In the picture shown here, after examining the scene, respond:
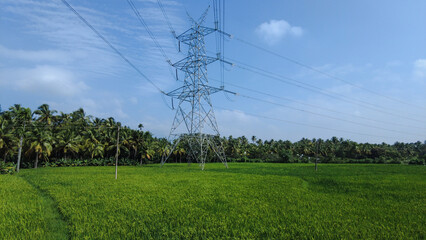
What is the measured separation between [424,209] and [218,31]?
86.3ft

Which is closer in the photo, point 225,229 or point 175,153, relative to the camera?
point 225,229

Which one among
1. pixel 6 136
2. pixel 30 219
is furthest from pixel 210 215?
pixel 6 136

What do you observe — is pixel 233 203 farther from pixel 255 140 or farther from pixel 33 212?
pixel 255 140

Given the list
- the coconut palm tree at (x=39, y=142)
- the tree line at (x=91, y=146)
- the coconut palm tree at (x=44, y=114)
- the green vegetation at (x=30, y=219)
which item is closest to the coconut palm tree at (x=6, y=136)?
the tree line at (x=91, y=146)

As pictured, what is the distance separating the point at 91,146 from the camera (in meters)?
53.8

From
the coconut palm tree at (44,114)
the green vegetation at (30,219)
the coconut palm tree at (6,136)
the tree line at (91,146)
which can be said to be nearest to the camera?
the green vegetation at (30,219)

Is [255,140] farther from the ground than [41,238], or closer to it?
farther from the ground

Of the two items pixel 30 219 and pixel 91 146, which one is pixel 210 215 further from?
pixel 91 146

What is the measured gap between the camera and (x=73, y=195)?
15.9 metres

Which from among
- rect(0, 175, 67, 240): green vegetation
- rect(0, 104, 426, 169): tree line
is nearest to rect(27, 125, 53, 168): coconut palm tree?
rect(0, 104, 426, 169): tree line

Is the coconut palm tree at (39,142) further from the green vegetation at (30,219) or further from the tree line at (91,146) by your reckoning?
the green vegetation at (30,219)

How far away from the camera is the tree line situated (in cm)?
3966

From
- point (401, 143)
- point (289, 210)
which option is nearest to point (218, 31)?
point (289, 210)

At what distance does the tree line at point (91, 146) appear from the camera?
39.7m
